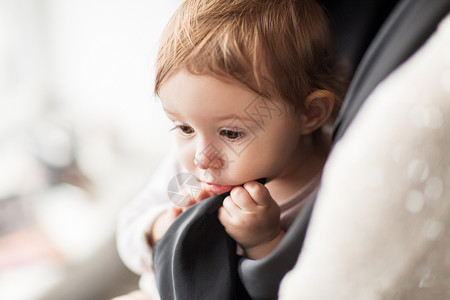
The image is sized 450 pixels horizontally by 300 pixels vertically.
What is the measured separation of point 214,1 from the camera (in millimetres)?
449

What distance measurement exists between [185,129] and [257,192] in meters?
0.11

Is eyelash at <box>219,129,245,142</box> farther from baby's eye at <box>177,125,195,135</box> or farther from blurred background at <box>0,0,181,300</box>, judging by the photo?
blurred background at <box>0,0,181,300</box>

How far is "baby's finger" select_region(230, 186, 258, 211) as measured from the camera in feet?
1.55

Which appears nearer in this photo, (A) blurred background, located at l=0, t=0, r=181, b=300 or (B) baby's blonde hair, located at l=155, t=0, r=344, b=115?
(B) baby's blonde hair, located at l=155, t=0, r=344, b=115

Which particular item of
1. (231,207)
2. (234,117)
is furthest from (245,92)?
(231,207)

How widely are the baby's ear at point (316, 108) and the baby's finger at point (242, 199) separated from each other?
0.12 meters

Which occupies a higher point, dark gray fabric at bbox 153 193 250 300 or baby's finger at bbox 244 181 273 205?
baby's finger at bbox 244 181 273 205

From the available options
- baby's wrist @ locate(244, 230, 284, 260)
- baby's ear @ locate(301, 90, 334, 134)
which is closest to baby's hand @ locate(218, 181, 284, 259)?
baby's wrist @ locate(244, 230, 284, 260)

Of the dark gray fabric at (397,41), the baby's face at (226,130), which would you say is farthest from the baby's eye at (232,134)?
the dark gray fabric at (397,41)

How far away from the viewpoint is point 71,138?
2.67ft

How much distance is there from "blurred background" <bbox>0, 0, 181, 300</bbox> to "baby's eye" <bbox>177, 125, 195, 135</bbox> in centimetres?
12

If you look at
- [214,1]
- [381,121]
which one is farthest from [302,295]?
[214,1]

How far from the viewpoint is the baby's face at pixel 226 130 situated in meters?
0.43

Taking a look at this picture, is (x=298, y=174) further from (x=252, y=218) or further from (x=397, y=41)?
(x=397, y=41)
